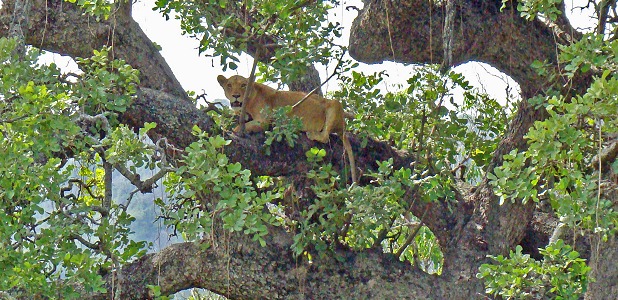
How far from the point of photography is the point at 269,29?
525 centimetres

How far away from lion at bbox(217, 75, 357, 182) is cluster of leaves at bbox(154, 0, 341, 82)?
1.31 ft

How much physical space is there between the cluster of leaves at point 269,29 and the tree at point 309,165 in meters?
0.02

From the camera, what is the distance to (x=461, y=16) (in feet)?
17.6

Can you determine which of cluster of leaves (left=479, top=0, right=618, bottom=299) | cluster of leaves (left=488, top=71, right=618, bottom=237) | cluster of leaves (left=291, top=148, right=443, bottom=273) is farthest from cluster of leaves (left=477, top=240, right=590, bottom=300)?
cluster of leaves (left=291, top=148, right=443, bottom=273)

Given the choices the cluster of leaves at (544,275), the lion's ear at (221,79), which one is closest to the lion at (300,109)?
the lion's ear at (221,79)

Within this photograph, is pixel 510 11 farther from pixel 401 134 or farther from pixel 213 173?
pixel 213 173

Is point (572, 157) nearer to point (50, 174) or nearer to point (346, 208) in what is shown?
point (346, 208)

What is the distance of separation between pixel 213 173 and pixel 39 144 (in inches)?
34.7

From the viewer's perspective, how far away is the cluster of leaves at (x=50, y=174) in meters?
4.37

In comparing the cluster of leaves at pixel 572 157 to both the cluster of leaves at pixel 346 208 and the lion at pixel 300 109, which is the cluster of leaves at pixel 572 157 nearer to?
the cluster of leaves at pixel 346 208

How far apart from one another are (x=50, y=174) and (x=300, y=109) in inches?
83.6

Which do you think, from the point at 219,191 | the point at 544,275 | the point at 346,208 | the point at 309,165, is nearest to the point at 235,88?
the point at 309,165

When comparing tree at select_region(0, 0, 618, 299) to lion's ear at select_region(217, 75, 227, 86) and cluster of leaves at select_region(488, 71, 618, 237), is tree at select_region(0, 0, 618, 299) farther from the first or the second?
lion's ear at select_region(217, 75, 227, 86)

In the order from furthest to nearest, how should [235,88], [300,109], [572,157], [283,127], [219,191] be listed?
[235,88] < [300,109] < [283,127] < [219,191] < [572,157]
